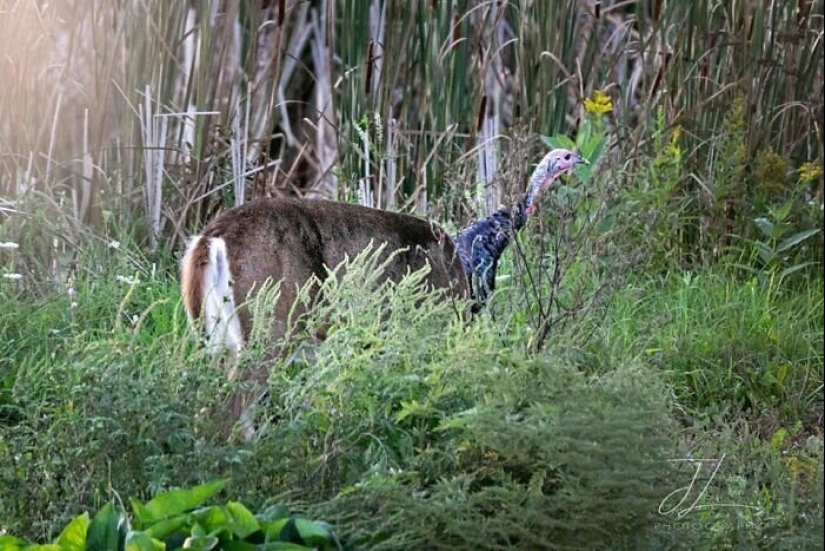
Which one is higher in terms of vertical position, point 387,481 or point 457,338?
point 457,338

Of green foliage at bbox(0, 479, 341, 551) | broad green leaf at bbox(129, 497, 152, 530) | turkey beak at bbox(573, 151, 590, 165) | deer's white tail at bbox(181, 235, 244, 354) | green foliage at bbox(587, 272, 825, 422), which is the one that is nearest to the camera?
green foliage at bbox(0, 479, 341, 551)

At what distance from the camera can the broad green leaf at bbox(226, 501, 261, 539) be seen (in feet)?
11.3

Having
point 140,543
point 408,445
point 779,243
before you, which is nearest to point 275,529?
point 140,543

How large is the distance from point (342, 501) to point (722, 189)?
Result: 12.9 feet

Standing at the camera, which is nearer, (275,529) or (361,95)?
(275,529)

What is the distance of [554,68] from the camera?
7.64 metres

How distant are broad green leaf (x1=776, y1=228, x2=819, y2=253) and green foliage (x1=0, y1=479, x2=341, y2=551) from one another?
12.3ft

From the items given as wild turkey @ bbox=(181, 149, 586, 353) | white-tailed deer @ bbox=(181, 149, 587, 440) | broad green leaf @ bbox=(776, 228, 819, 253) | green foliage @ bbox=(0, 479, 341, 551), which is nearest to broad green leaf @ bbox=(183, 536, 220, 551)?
green foliage @ bbox=(0, 479, 341, 551)

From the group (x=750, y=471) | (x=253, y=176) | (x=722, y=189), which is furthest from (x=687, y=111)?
(x=750, y=471)

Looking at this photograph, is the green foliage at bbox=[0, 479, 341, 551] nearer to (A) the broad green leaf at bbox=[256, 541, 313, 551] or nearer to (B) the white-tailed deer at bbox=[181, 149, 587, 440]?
(A) the broad green leaf at bbox=[256, 541, 313, 551]

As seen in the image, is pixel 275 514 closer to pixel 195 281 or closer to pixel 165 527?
pixel 165 527

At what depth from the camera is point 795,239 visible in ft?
22.1

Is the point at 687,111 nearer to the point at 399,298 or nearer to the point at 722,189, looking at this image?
the point at 722,189

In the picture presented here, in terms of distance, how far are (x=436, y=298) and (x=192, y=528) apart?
3.82 ft
